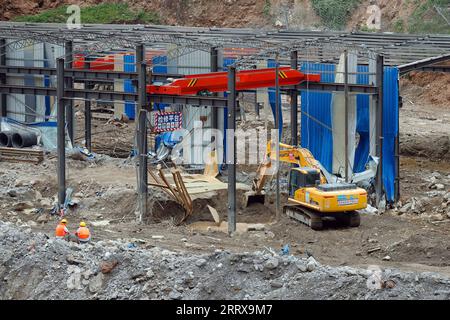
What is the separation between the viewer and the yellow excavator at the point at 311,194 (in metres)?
27.0

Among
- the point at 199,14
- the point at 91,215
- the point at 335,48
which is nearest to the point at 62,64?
the point at 91,215

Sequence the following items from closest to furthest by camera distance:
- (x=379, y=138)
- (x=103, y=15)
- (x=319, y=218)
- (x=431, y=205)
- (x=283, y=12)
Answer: (x=319, y=218), (x=431, y=205), (x=379, y=138), (x=283, y=12), (x=103, y=15)

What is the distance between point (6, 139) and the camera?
3603 centimetres

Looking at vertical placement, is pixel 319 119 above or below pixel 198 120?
above

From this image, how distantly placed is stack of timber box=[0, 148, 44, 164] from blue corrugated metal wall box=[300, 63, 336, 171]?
8332 millimetres

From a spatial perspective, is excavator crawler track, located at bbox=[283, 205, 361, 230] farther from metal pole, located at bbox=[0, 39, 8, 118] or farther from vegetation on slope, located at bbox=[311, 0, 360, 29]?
vegetation on slope, located at bbox=[311, 0, 360, 29]

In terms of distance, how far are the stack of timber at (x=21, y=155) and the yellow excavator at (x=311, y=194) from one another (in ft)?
25.9

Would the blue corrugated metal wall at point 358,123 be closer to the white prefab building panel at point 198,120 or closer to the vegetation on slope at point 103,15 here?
the white prefab building panel at point 198,120

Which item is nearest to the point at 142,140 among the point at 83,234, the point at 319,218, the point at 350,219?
the point at 319,218

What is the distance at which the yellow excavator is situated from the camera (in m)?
27.0

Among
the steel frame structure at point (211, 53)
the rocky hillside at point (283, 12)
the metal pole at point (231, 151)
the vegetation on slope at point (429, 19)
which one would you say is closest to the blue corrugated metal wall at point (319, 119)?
the steel frame structure at point (211, 53)

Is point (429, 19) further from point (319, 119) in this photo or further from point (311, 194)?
point (311, 194)

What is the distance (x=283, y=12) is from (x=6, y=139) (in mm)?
28357

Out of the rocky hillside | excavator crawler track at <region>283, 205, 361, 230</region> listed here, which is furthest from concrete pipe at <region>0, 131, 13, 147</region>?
the rocky hillside
